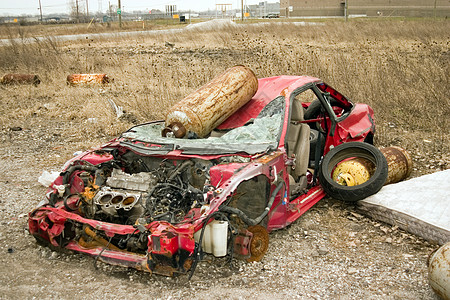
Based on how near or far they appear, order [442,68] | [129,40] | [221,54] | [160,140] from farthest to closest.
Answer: [129,40] → [221,54] → [442,68] → [160,140]

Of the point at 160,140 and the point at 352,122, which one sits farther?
the point at 352,122

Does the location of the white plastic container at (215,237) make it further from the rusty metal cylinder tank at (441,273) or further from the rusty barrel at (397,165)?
the rusty barrel at (397,165)

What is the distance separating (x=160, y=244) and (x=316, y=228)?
211 cm

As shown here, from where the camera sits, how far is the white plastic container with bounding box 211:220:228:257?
378 centimetres

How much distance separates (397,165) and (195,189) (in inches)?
120

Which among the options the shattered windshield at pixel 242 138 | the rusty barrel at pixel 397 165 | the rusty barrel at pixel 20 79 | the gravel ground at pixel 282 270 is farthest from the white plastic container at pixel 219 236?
the rusty barrel at pixel 20 79

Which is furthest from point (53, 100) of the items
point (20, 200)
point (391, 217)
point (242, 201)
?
point (391, 217)

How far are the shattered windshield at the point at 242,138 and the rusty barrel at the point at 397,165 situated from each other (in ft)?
5.98

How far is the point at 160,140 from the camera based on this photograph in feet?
15.8

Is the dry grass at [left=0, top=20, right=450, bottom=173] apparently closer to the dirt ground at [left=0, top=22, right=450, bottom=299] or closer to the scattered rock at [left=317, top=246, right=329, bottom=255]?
the dirt ground at [left=0, top=22, right=450, bottom=299]

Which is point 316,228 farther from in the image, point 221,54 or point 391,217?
point 221,54

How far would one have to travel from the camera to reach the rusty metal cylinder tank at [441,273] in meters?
3.37

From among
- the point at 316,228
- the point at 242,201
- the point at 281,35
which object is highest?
the point at 281,35

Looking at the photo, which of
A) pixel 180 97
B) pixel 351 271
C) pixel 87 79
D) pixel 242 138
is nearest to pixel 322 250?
pixel 351 271
